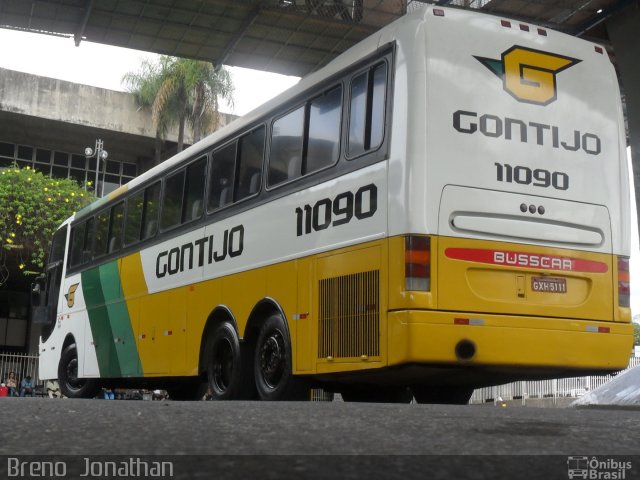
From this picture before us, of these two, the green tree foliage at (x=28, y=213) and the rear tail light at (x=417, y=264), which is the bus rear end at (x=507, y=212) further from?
the green tree foliage at (x=28, y=213)

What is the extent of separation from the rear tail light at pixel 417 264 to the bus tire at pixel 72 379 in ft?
28.8

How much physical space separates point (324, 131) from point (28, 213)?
23.5 metres

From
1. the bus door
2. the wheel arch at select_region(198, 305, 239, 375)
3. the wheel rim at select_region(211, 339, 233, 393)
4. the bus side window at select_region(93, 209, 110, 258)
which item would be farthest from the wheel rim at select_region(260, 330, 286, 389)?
the bus door

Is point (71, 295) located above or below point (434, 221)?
above

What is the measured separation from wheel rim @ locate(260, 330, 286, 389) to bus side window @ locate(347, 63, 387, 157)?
2.09 meters

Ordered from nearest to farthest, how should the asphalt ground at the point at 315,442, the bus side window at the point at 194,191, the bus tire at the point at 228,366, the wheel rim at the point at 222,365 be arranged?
1. the asphalt ground at the point at 315,442
2. the bus tire at the point at 228,366
3. the wheel rim at the point at 222,365
4. the bus side window at the point at 194,191

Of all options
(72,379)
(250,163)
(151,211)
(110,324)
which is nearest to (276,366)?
(250,163)

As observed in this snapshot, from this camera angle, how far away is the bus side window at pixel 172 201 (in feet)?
38.9

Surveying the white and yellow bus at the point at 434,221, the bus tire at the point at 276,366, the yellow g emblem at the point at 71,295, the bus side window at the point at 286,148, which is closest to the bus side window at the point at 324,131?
the white and yellow bus at the point at 434,221

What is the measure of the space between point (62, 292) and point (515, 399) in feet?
41.2

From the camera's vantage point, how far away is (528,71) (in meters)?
8.48

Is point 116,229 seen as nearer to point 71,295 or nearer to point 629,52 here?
point 71,295

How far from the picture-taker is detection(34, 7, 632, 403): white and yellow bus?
7672mm
